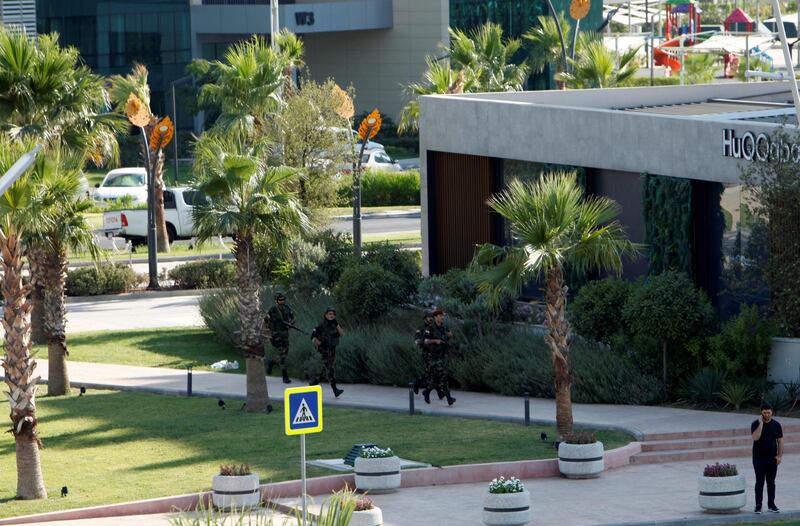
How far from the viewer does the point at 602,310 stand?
24703 mm

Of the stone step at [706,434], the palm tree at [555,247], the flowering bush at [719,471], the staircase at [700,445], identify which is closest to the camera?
the flowering bush at [719,471]

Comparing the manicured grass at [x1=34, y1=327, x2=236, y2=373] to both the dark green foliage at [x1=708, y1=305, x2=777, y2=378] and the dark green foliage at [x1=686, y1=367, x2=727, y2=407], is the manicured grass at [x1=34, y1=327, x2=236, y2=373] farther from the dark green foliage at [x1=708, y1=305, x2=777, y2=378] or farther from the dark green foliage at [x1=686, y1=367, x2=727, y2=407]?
the dark green foliage at [x1=708, y1=305, x2=777, y2=378]

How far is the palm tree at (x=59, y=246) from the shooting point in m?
23.2

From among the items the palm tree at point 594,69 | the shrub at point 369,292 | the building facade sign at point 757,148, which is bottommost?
the shrub at point 369,292

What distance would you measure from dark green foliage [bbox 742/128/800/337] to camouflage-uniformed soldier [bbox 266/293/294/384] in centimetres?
855

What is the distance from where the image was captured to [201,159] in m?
23.3

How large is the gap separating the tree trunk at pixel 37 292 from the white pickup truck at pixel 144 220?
1239 cm

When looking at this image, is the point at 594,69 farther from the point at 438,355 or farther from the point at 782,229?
the point at 438,355

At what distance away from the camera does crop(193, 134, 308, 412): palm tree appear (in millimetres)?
23000

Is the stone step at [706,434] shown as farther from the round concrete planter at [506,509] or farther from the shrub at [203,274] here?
the shrub at [203,274]

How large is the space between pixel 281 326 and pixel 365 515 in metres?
10.6

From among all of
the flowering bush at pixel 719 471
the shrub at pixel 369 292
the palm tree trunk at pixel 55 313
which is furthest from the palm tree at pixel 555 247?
the palm tree trunk at pixel 55 313

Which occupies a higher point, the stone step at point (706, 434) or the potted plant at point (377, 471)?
the potted plant at point (377, 471)

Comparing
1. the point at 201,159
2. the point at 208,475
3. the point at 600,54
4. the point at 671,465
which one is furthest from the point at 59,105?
the point at 600,54
